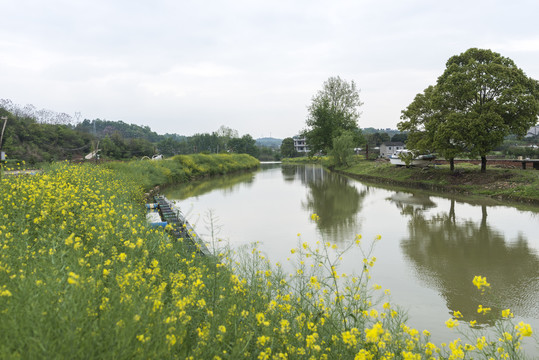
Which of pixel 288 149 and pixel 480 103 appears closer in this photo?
pixel 480 103

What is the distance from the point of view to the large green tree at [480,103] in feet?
64.3

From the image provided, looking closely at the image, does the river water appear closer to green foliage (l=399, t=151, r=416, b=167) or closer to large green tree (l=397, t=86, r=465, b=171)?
large green tree (l=397, t=86, r=465, b=171)

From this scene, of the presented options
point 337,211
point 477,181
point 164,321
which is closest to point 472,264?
point 337,211

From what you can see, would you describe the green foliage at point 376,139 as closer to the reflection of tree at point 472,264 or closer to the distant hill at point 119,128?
the distant hill at point 119,128

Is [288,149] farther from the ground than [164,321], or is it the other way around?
[288,149]

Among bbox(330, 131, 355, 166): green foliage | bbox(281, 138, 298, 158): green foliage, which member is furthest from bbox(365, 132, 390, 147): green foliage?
bbox(330, 131, 355, 166): green foliage

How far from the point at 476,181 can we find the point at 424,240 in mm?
12751

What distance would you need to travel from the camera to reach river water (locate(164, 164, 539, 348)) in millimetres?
6262

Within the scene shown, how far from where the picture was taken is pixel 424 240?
10609mm

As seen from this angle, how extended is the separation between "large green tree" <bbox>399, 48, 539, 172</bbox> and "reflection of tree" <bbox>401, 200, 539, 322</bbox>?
9380 mm

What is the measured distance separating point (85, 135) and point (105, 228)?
181ft

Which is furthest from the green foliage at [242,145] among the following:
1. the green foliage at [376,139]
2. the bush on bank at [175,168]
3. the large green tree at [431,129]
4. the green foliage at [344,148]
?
the large green tree at [431,129]

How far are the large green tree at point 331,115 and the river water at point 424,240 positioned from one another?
34074 mm

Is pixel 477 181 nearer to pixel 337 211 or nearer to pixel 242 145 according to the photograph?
pixel 337 211
